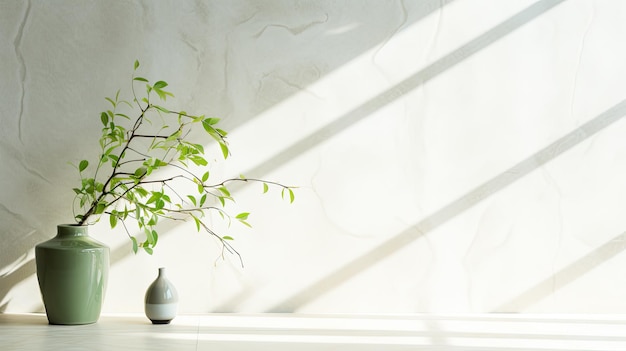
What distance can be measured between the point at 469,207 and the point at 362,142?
0.33 m

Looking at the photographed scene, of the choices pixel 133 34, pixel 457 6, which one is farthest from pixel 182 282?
pixel 457 6

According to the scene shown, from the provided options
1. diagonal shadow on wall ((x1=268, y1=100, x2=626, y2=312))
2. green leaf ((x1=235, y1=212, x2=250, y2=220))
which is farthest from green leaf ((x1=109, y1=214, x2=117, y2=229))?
diagonal shadow on wall ((x1=268, y1=100, x2=626, y2=312))

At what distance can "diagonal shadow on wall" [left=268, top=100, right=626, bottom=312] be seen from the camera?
1798 millimetres

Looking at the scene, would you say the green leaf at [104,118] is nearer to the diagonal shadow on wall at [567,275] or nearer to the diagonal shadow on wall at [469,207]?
the diagonal shadow on wall at [469,207]

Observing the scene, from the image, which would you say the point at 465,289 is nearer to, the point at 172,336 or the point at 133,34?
the point at 172,336

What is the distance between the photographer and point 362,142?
1.82 metres

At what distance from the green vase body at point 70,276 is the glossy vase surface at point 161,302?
0.36ft

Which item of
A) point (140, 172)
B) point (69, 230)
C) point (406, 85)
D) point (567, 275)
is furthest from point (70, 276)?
point (567, 275)

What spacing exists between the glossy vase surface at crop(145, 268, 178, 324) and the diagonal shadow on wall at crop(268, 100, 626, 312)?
291 millimetres

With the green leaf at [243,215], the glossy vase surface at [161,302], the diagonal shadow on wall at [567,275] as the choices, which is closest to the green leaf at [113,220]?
the glossy vase surface at [161,302]

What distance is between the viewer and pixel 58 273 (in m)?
1.53

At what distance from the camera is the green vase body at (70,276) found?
1.53 meters

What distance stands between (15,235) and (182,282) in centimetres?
41

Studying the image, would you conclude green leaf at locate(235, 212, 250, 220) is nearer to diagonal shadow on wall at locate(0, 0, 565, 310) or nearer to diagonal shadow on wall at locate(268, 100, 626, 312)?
diagonal shadow on wall at locate(0, 0, 565, 310)
